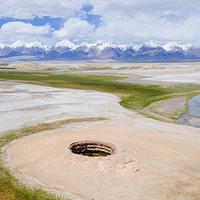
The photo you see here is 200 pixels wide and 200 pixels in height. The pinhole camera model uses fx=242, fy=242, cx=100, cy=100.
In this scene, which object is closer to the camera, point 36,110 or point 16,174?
point 16,174

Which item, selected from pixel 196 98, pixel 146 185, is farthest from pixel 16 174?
pixel 196 98

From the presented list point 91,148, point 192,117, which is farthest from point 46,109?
point 192,117

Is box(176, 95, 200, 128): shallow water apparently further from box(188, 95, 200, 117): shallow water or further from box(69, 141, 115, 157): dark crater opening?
box(69, 141, 115, 157): dark crater opening

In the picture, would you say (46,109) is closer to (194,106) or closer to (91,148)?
(91,148)

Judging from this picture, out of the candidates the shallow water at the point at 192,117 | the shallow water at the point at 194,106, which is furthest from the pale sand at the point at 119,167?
the shallow water at the point at 194,106

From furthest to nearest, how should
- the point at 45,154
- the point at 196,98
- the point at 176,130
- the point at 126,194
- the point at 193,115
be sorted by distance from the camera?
the point at 196,98, the point at 193,115, the point at 176,130, the point at 45,154, the point at 126,194

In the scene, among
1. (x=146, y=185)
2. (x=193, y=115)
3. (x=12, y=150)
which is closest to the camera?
(x=146, y=185)

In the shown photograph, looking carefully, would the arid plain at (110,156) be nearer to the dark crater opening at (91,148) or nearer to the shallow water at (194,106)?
the dark crater opening at (91,148)

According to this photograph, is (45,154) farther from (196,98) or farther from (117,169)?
(196,98)
